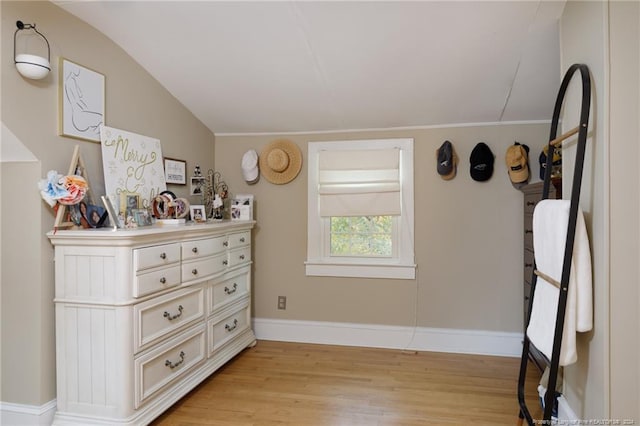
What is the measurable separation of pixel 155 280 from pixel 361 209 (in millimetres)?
1895

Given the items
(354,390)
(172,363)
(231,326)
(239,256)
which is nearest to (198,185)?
(239,256)

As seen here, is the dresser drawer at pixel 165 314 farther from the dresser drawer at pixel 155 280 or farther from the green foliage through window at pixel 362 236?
the green foliage through window at pixel 362 236

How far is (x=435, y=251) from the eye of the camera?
3545 millimetres

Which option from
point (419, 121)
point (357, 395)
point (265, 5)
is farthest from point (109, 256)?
point (419, 121)

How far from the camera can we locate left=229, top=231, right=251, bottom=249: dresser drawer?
3.25 meters

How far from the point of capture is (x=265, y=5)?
2.30m

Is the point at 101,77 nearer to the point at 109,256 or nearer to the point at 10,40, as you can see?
the point at 10,40

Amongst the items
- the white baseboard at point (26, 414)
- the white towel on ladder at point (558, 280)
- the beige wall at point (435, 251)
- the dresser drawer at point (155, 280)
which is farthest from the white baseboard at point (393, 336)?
the white baseboard at point (26, 414)

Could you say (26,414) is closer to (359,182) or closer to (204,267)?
(204,267)

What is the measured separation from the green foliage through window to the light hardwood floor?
2.81ft

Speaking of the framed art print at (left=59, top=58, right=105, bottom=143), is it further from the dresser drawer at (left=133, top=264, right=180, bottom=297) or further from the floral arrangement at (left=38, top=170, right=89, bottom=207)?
the dresser drawer at (left=133, top=264, right=180, bottom=297)

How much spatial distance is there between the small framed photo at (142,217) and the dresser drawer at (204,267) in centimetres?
37

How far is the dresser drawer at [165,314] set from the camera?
2.19 metres

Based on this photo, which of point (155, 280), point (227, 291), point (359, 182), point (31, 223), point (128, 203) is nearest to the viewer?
point (31, 223)
